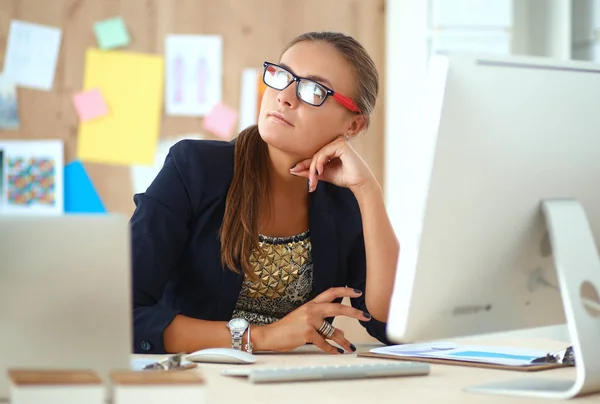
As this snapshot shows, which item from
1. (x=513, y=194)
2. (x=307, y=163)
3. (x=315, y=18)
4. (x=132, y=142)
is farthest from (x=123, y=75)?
(x=513, y=194)

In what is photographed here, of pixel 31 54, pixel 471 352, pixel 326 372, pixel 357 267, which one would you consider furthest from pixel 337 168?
pixel 31 54

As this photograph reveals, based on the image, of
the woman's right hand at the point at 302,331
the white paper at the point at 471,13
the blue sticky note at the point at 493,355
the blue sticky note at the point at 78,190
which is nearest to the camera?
the blue sticky note at the point at 493,355

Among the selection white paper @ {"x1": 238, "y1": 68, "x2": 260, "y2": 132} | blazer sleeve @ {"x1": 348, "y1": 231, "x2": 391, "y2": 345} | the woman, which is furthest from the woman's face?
white paper @ {"x1": 238, "y1": 68, "x2": 260, "y2": 132}

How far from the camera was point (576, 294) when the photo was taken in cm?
94

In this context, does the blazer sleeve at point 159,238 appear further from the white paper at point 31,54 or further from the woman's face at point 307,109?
the white paper at point 31,54

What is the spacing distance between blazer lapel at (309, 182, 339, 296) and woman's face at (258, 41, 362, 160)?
0.13 metres

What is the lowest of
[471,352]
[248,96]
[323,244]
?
[471,352]

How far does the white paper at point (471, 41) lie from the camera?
8.39 feet

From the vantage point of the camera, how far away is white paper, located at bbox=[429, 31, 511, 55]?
2559 millimetres

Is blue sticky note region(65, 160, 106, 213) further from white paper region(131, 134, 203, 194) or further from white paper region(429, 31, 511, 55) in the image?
white paper region(429, 31, 511, 55)

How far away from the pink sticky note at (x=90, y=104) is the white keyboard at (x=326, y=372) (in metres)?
1.76

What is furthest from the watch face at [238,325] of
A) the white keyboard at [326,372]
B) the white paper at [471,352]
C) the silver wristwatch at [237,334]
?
the white keyboard at [326,372]

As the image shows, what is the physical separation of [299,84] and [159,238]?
0.43 m

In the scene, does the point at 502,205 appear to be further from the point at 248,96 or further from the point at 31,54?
the point at 31,54
